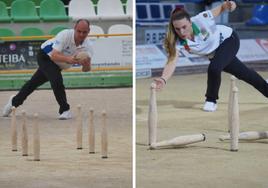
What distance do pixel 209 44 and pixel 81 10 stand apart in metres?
0.38

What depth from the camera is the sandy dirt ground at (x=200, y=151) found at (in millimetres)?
1969

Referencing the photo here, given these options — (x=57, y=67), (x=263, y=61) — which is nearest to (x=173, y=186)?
(x=57, y=67)

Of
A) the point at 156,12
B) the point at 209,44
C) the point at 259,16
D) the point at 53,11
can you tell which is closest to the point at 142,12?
the point at 156,12

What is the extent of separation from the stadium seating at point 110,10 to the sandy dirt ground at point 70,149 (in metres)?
0.21

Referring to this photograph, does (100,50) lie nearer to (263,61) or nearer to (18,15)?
(18,15)

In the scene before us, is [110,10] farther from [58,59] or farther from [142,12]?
[142,12]

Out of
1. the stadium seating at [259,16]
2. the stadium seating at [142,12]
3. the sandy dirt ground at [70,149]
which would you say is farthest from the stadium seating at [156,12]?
the sandy dirt ground at [70,149]

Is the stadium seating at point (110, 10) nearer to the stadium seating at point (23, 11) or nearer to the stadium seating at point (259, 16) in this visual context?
the stadium seating at point (23, 11)

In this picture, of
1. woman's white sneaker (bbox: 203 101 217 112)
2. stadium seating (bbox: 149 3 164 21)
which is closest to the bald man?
woman's white sneaker (bbox: 203 101 217 112)

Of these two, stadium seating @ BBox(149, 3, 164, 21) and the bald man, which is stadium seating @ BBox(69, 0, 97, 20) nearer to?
the bald man

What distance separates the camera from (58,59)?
87.9 inches

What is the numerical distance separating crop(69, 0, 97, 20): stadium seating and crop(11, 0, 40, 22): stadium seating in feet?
0.33

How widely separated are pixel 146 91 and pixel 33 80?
4.14ft

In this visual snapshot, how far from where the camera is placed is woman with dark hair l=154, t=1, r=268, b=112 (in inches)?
85.7
